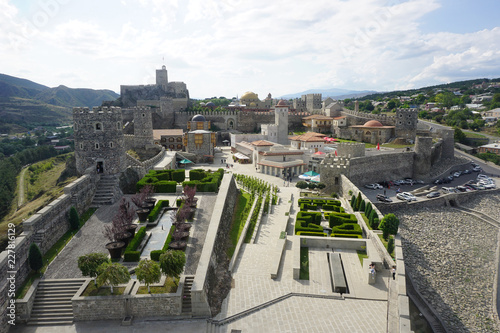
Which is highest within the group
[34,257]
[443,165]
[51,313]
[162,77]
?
[162,77]

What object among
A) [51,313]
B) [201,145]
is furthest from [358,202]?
[201,145]

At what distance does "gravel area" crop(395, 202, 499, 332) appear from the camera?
18016 mm

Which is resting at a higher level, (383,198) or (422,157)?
(422,157)

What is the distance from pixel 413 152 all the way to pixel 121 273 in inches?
1510

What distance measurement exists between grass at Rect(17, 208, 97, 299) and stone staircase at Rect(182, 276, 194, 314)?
6.16 m

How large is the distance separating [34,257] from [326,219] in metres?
16.9

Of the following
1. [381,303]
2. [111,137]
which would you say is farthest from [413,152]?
[111,137]

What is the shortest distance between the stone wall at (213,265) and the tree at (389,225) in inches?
358

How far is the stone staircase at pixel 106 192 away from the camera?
70.4ft

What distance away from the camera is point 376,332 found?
1154cm

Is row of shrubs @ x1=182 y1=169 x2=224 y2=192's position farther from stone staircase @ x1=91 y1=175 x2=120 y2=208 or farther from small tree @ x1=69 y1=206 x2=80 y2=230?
small tree @ x1=69 y1=206 x2=80 y2=230

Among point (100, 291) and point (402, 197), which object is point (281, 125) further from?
point (100, 291)

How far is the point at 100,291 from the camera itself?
12.5 meters

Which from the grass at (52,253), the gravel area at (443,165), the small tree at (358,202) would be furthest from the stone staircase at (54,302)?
the gravel area at (443,165)
